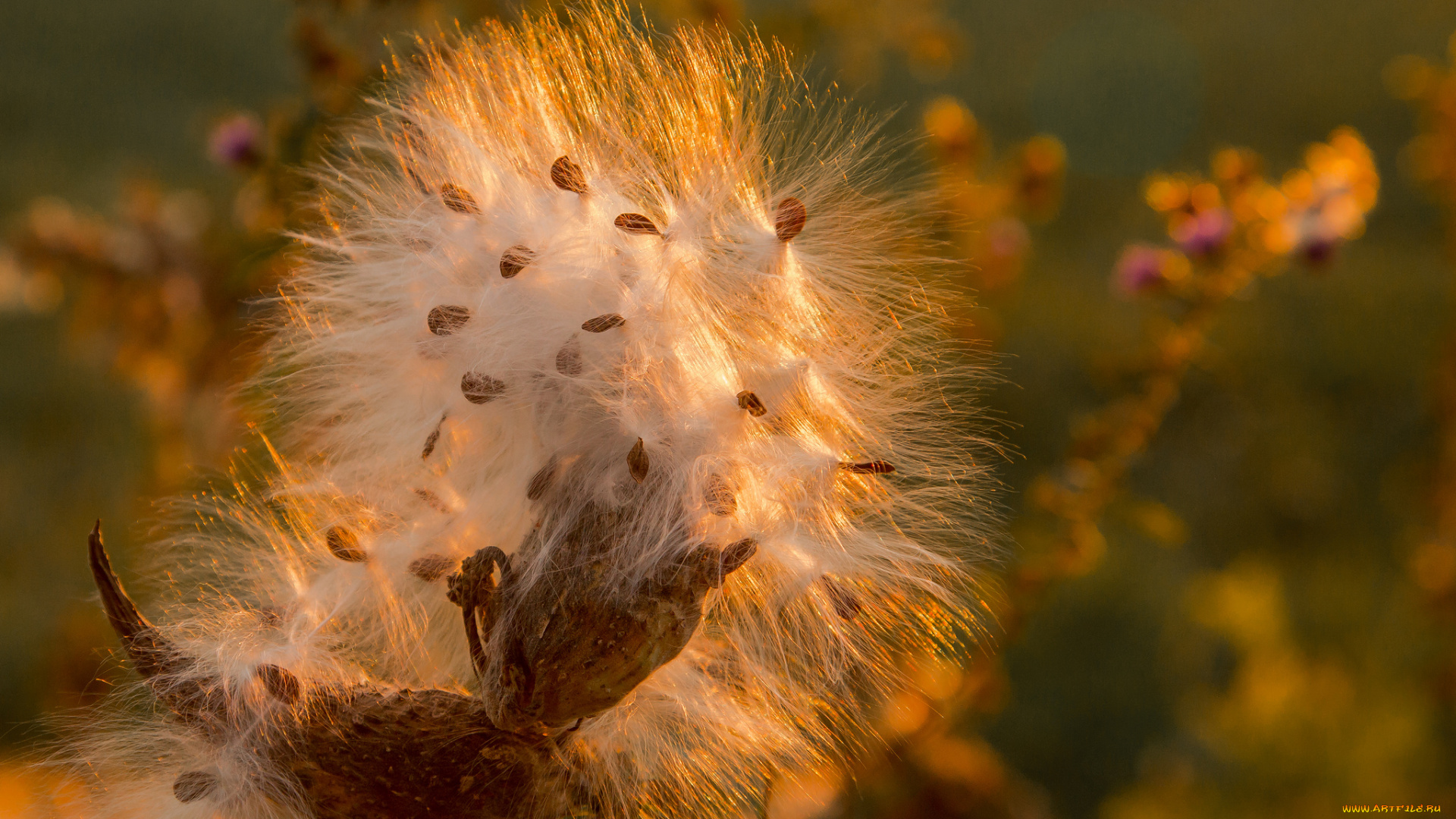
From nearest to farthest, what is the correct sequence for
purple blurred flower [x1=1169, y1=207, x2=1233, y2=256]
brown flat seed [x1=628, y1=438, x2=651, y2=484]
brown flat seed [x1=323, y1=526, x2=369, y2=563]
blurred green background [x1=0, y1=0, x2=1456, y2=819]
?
1. brown flat seed [x1=628, y1=438, x2=651, y2=484]
2. brown flat seed [x1=323, y1=526, x2=369, y2=563]
3. purple blurred flower [x1=1169, y1=207, x2=1233, y2=256]
4. blurred green background [x1=0, y1=0, x2=1456, y2=819]

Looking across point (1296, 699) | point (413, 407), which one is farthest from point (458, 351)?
point (1296, 699)

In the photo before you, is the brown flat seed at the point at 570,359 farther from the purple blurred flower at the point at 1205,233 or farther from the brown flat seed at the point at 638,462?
the purple blurred flower at the point at 1205,233

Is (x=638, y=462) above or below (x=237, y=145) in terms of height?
below

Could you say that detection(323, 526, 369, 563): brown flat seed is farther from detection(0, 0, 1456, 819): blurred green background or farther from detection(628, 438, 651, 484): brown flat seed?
detection(0, 0, 1456, 819): blurred green background

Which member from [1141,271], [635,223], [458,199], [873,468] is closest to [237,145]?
[458,199]

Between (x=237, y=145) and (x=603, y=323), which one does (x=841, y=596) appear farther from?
(x=237, y=145)

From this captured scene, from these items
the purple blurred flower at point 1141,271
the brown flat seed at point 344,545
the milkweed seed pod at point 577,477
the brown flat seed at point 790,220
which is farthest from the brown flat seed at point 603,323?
the purple blurred flower at point 1141,271

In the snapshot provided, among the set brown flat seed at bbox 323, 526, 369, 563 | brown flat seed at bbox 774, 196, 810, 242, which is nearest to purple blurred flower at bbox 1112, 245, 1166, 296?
brown flat seed at bbox 774, 196, 810, 242

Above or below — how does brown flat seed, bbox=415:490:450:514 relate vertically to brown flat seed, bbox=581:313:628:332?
below
